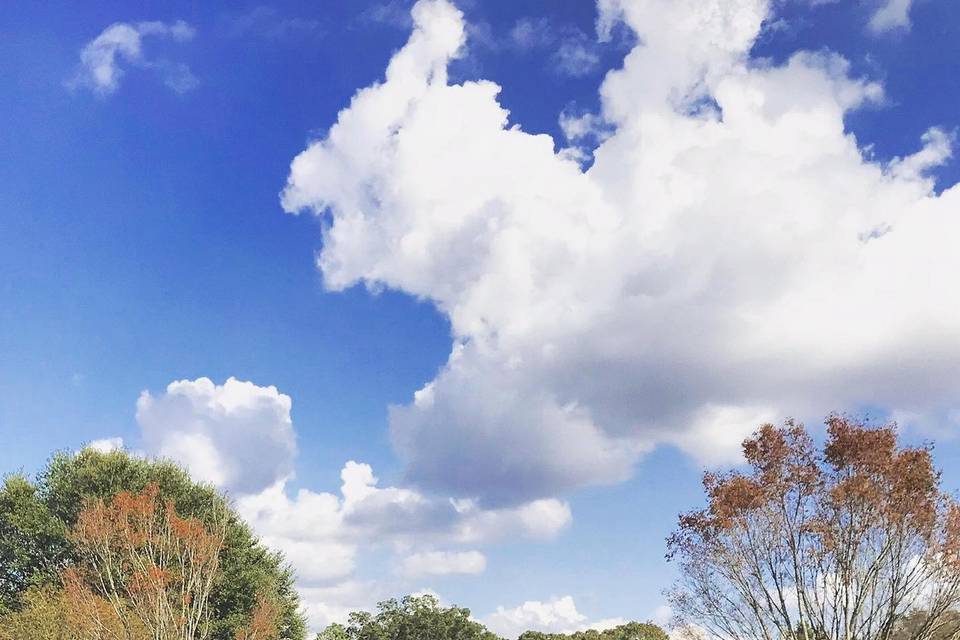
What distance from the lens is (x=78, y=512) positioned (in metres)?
34.0

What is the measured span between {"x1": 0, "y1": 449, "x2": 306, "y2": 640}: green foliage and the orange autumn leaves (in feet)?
12.5

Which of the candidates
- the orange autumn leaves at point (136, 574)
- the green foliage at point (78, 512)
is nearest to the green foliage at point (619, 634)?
the green foliage at point (78, 512)

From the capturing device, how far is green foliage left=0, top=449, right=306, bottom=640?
3375cm

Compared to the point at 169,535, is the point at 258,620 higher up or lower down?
lower down

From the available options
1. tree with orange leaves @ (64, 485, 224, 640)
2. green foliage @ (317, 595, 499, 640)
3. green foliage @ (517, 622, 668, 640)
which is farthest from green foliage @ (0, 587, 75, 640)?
green foliage @ (517, 622, 668, 640)

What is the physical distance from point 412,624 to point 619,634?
21183 millimetres

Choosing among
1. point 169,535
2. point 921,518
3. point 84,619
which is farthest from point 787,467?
point 84,619

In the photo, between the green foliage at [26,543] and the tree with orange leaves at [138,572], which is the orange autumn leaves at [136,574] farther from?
the green foliage at [26,543]

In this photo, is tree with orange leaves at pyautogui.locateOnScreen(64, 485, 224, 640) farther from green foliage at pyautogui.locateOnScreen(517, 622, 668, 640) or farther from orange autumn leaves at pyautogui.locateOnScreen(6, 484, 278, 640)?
green foliage at pyautogui.locateOnScreen(517, 622, 668, 640)

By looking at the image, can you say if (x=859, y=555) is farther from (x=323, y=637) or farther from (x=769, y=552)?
(x=323, y=637)

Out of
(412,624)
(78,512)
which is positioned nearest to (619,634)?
(412,624)

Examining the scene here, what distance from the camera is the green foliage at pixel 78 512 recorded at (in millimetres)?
33750

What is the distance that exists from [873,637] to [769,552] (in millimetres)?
3385

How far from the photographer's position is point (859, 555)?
68.9 ft
